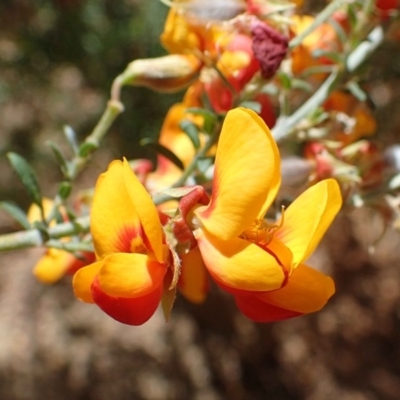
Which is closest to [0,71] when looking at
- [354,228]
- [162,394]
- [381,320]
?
[162,394]

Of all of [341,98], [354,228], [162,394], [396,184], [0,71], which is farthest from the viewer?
[354,228]

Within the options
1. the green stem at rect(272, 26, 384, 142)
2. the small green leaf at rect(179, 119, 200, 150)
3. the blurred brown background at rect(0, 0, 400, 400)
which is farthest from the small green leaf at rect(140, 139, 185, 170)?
the blurred brown background at rect(0, 0, 400, 400)

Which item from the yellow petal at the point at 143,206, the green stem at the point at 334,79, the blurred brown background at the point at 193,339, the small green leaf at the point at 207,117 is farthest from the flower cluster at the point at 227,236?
the blurred brown background at the point at 193,339

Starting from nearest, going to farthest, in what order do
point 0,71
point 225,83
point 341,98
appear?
point 225,83 → point 341,98 → point 0,71

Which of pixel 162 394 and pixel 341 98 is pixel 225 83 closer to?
pixel 341 98

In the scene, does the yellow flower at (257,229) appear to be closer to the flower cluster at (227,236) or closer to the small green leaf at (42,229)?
the flower cluster at (227,236)

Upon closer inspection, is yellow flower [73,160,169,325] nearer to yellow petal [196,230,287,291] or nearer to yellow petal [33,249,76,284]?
yellow petal [196,230,287,291]
